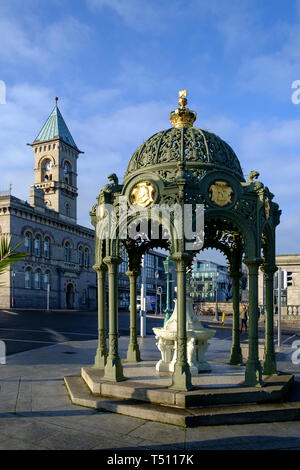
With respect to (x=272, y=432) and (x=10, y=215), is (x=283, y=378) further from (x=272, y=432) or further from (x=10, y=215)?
(x=10, y=215)

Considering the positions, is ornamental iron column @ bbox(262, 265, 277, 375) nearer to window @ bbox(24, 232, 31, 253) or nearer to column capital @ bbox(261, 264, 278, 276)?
column capital @ bbox(261, 264, 278, 276)

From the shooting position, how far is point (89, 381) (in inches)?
338

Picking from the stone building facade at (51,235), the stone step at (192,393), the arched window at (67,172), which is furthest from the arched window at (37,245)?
the stone step at (192,393)

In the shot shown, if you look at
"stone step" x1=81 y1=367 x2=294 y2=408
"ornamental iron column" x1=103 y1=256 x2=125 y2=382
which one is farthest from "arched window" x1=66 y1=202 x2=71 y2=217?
"stone step" x1=81 y1=367 x2=294 y2=408

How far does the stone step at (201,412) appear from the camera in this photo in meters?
6.49

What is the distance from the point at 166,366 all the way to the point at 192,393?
229 cm

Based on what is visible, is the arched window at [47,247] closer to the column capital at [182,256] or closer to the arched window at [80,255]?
the arched window at [80,255]

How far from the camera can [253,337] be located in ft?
26.4

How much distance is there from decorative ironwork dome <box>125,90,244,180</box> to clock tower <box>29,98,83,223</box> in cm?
5866

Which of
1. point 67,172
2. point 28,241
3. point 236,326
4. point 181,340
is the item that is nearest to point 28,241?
point 28,241

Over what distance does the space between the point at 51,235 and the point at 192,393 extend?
5262 cm

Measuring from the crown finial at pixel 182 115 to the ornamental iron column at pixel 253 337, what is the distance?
141 inches
